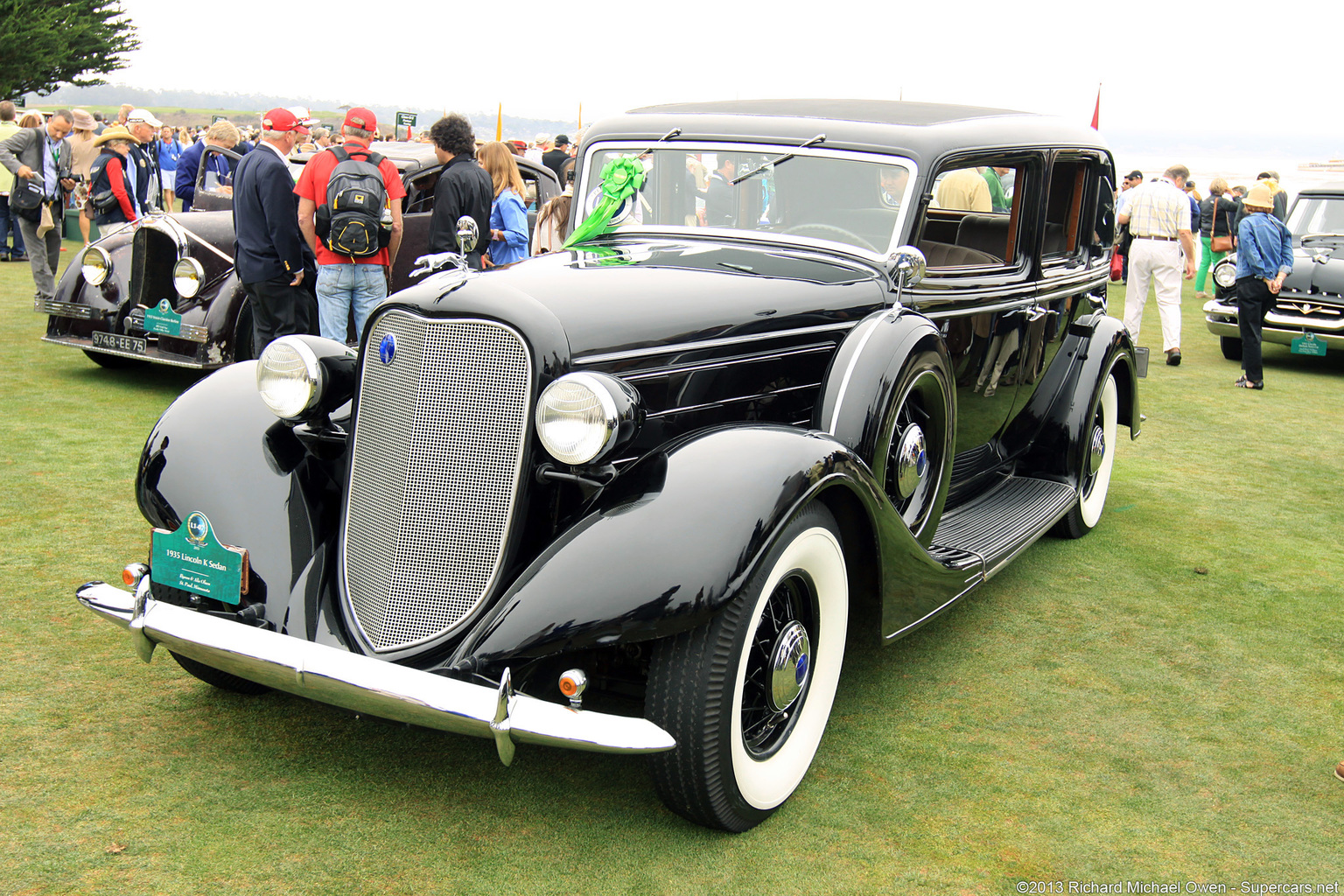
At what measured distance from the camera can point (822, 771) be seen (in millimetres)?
2936

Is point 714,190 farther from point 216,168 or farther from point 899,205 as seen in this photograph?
point 216,168

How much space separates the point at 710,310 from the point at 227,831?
1.86 meters

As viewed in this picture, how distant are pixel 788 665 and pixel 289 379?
1.62 m

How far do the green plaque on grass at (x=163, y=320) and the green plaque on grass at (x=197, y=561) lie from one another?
14.9 ft

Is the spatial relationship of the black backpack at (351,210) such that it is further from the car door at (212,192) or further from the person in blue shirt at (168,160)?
the person in blue shirt at (168,160)

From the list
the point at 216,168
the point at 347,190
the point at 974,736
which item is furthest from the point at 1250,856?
the point at 216,168

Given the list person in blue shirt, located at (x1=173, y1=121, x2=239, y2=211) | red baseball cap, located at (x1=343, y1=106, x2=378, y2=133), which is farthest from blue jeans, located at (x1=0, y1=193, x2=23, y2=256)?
red baseball cap, located at (x1=343, y1=106, x2=378, y2=133)

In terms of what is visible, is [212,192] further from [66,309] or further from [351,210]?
[351,210]

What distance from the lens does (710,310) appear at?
9.96ft

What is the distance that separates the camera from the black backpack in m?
5.89

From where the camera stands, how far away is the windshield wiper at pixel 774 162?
153 inches

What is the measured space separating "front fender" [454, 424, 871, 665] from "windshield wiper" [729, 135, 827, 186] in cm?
171

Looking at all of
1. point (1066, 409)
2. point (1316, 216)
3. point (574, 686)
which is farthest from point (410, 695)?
point (1316, 216)

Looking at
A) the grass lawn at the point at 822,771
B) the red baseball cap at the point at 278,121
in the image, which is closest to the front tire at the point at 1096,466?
the grass lawn at the point at 822,771
